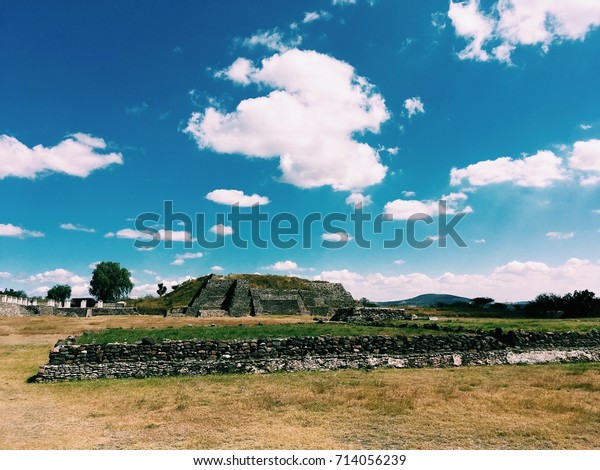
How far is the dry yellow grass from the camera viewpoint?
8469mm

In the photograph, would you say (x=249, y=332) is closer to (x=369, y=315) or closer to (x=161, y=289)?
(x=369, y=315)

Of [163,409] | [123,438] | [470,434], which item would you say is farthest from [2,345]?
[470,434]

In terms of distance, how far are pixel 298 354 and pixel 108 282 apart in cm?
10113

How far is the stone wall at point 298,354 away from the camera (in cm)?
1563

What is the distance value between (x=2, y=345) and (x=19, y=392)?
16.1 metres

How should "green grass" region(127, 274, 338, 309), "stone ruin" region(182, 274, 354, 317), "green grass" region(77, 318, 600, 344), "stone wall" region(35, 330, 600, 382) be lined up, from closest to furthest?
"stone wall" region(35, 330, 600, 382) < "green grass" region(77, 318, 600, 344) < "stone ruin" region(182, 274, 354, 317) < "green grass" region(127, 274, 338, 309)

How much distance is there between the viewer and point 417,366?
17.7m

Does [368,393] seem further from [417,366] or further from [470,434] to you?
[417,366]

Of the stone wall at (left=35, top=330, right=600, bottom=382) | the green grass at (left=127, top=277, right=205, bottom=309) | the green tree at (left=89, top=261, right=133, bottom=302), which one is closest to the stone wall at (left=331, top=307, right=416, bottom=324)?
the stone wall at (left=35, top=330, right=600, bottom=382)

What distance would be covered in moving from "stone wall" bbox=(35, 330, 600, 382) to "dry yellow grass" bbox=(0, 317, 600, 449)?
84 cm

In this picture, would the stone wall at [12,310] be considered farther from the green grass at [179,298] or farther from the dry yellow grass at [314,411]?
the dry yellow grass at [314,411]

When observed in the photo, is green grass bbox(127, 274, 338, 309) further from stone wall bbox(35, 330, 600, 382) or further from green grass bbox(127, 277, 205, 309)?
stone wall bbox(35, 330, 600, 382)

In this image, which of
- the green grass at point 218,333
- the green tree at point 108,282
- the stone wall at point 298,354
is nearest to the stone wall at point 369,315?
the green grass at point 218,333

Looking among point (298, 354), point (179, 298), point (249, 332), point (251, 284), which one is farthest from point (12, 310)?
point (298, 354)
